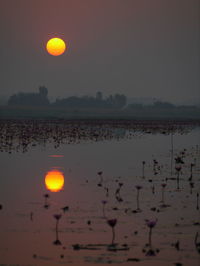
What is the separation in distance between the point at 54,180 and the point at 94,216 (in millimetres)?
4857

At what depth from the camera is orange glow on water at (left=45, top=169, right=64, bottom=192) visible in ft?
45.2

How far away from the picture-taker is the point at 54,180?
49.4 feet

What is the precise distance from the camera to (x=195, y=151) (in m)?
24.9

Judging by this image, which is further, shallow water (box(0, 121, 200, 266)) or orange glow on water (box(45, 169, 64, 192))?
orange glow on water (box(45, 169, 64, 192))

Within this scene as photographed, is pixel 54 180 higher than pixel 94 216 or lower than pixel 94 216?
higher

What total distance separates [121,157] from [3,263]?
48.3 ft

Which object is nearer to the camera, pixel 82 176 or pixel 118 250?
pixel 118 250

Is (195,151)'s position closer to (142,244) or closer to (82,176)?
(82,176)

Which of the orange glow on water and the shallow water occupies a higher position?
the orange glow on water

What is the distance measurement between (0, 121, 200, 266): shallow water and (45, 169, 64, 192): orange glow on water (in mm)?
177

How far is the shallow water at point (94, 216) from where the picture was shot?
801 centimetres

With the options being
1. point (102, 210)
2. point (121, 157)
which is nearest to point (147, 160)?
point (121, 157)

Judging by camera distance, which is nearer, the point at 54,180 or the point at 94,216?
the point at 94,216

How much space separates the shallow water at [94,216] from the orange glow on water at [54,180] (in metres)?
0.18
